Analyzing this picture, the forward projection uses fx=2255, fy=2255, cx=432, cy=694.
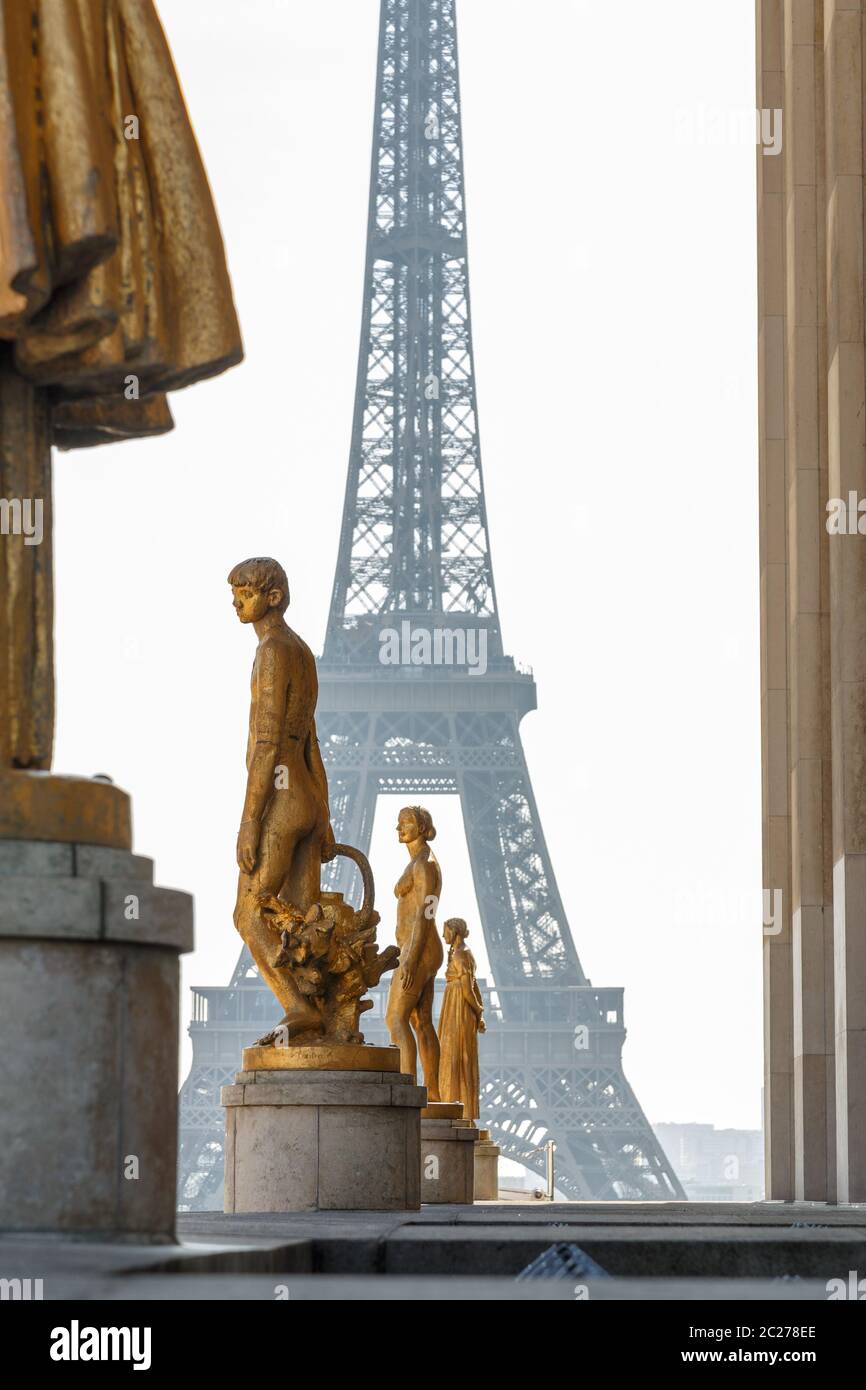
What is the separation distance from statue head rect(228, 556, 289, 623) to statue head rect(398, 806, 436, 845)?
589cm

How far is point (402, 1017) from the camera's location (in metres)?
17.3

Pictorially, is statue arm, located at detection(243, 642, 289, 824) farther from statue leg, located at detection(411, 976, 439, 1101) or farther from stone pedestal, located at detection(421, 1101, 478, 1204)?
stone pedestal, located at detection(421, 1101, 478, 1204)

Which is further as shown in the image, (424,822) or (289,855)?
(424,822)

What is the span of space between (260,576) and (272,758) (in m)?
0.96

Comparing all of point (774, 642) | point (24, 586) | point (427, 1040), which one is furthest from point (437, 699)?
point (24, 586)

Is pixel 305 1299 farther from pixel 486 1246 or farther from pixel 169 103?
pixel 169 103

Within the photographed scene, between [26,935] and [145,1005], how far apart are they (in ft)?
1.23

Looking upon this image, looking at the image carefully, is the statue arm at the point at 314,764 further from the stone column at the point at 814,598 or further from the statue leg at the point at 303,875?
the stone column at the point at 814,598

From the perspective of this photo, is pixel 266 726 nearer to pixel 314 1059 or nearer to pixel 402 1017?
pixel 314 1059

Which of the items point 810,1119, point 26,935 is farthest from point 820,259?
point 26,935

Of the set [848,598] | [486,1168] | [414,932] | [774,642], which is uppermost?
[774,642]

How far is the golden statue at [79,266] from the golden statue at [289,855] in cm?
523

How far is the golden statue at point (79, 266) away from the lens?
5734 millimetres

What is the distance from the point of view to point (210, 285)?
254 inches
